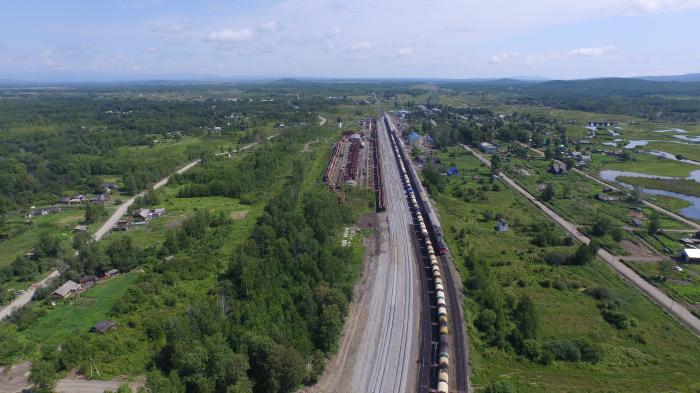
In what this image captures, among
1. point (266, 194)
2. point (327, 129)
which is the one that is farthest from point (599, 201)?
point (327, 129)

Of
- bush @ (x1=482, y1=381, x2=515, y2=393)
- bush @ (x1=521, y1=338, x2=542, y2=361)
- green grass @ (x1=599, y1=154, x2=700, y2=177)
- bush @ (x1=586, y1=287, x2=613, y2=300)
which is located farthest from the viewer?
green grass @ (x1=599, y1=154, x2=700, y2=177)

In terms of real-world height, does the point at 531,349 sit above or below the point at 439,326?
below

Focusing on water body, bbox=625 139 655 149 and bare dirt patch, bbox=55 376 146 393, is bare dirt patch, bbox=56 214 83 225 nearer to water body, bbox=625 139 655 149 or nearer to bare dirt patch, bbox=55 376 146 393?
bare dirt patch, bbox=55 376 146 393

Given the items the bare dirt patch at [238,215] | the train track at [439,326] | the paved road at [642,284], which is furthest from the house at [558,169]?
the bare dirt patch at [238,215]

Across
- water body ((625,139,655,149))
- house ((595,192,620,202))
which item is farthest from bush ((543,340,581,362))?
water body ((625,139,655,149))

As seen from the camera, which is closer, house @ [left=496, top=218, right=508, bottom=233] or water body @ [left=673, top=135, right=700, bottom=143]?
house @ [left=496, top=218, right=508, bottom=233]

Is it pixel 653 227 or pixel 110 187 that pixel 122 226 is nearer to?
pixel 110 187

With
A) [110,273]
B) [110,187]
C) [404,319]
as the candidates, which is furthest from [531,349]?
[110,187]
